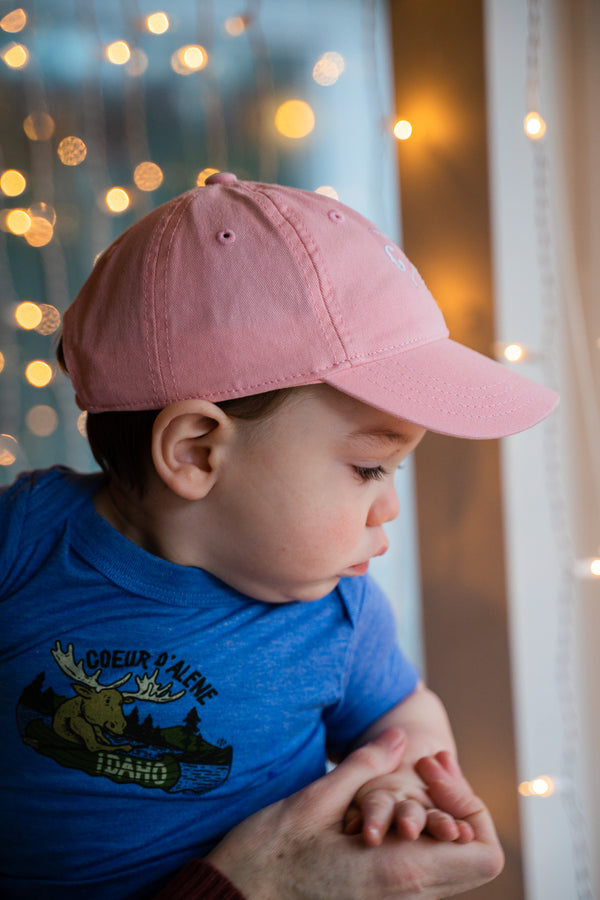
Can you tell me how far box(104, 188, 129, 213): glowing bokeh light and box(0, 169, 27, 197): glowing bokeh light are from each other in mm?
207

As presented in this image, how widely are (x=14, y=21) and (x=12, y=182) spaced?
0.99ft

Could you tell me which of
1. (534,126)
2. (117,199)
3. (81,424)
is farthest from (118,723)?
(117,199)

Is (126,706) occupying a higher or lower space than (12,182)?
lower

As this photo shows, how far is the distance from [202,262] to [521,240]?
19.0 inches

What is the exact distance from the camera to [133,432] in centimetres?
70

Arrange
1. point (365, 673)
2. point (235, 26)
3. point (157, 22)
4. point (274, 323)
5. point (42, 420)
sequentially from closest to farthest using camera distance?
point (274, 323) → point (365, 673) → point (157, 22) → point (235, 26) → point (42, 420)

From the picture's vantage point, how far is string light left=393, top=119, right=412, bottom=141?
1013mm

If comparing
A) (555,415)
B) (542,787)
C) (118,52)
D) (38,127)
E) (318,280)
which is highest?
(118,52)

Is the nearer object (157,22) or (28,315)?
(157,22)

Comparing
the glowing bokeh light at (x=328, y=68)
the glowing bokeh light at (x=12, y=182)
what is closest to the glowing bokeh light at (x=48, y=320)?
the glowing bokeh light at (x=12, y=182)

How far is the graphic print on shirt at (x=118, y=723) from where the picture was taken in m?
0.69

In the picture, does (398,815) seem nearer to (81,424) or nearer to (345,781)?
(345,781)

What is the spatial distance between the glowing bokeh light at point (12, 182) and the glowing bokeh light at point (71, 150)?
0.32ft

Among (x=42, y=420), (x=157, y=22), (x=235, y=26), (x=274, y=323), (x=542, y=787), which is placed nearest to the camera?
(x=274, y=323)
